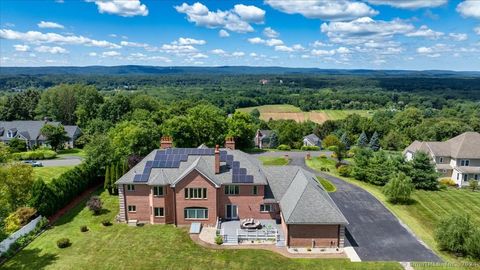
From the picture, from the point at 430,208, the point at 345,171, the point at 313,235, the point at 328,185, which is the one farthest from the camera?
the point at 345,171

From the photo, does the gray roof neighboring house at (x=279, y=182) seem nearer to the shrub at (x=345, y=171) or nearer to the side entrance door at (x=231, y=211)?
the side entrance door at (x=231, y=211)

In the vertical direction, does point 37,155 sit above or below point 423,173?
below

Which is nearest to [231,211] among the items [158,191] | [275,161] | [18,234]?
[158,191]

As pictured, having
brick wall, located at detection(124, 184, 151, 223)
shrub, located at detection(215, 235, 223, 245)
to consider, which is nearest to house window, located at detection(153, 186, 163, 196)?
brick wall, located at detection(124, 184, 151, 223)

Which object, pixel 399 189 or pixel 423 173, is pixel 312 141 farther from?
pixel 399 189

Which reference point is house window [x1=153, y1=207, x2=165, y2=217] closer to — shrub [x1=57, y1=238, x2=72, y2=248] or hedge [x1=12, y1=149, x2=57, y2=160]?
shrub [x1=57, y1=238, x2=72, y2=248]

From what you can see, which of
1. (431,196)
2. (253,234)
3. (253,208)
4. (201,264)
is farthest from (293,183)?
(431,196)
